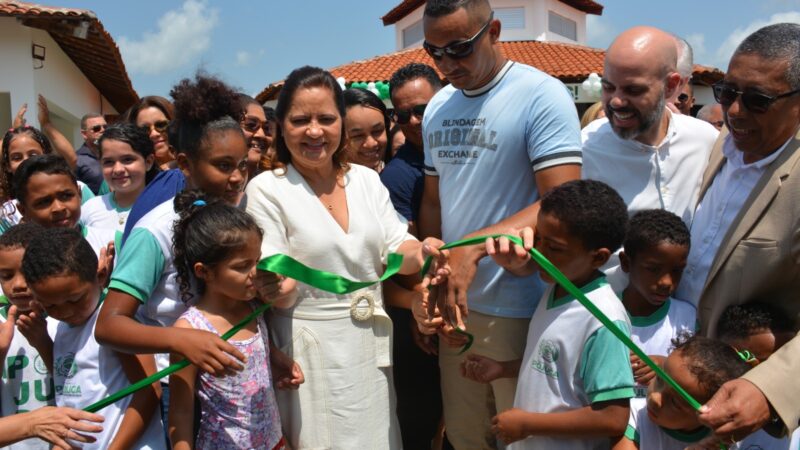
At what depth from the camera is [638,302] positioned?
126 inches

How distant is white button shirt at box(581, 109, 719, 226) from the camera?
135 inches

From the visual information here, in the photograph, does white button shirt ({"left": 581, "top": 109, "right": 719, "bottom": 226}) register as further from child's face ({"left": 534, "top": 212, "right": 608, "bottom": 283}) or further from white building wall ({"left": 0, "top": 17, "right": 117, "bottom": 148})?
white building wall ({"left": 0, "top": 17, "right": 117, "bottom": 148})

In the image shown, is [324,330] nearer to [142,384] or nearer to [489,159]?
[142,384]

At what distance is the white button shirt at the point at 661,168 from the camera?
3.43 m

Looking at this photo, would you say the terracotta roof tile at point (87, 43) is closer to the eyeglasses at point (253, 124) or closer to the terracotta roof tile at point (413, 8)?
the eyeglasses at point (253, 124)

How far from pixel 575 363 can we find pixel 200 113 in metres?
2.02

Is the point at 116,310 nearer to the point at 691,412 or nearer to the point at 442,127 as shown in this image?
the point at 442,127

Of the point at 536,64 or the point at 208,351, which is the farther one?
the point at 536,64

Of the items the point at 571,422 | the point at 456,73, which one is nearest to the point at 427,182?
the point at 456,73

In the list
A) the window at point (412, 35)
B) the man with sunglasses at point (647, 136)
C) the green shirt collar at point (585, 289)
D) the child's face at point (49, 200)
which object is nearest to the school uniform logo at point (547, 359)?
the green shirt collar at point (585, 289)

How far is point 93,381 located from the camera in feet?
9.44

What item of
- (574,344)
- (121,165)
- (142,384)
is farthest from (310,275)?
(121,165)

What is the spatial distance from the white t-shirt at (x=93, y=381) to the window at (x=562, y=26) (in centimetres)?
2867

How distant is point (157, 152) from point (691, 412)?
423 cm
